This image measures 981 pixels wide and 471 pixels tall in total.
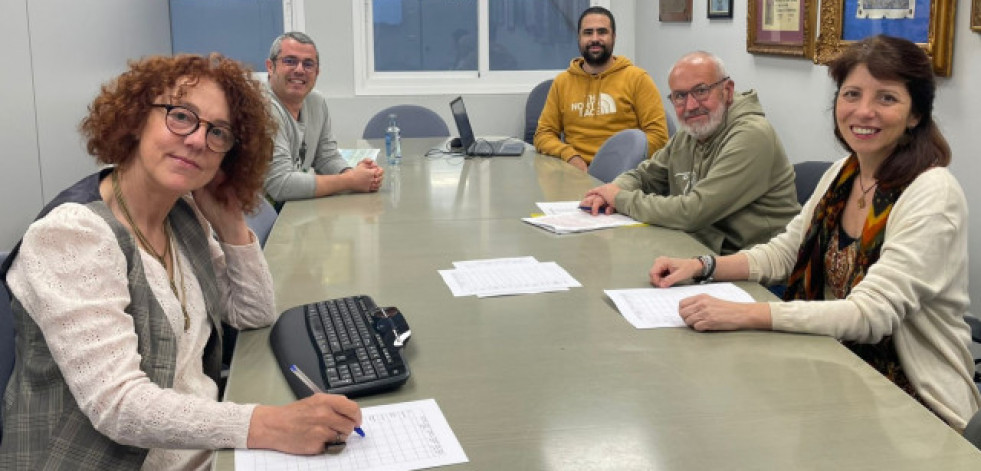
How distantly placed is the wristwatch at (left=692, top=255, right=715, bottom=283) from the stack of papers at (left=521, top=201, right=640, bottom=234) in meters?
0.58

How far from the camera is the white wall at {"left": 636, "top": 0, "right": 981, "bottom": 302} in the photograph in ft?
9.35

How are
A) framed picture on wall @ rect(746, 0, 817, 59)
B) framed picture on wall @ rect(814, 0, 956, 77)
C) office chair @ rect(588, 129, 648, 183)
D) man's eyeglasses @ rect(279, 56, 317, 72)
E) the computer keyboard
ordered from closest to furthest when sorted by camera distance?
the computer keyboard, framed picture on wall @ rect(814, 0, 956, 77), man's eyeglasses @ rect(279, 56, 317, 72), office chair @ rect(588, 129, 648, 183), framed picture on wall @ rect(746, 0, 817, 59)

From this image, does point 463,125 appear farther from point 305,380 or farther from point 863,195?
point 305,380

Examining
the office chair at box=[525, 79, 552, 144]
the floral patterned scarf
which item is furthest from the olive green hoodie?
the office chair at box=[525, 79, 552, 144]

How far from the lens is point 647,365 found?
1501 millimetres

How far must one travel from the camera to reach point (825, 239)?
2.00 meters

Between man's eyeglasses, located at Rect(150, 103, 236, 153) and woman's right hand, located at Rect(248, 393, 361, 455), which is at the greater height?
man's eyeglasses, located at Rect(150, 103, 236, 153)

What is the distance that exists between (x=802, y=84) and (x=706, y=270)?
2.35 m

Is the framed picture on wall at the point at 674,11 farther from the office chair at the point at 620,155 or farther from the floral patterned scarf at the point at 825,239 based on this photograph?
the floral patterned scarf at the point at 825,239

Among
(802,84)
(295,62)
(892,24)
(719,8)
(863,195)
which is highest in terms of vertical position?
(719,8)

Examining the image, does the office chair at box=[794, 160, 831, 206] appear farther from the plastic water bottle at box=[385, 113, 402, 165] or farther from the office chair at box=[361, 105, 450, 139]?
the office chair at box=[361, 105, 450, 139]

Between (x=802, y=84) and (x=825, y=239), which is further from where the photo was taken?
(x=802, y=84)

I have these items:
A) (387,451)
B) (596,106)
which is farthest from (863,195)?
(596,106)

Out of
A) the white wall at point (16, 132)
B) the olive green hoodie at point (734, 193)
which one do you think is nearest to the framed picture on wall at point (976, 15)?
the olive green hoodie at point (734, 193)
